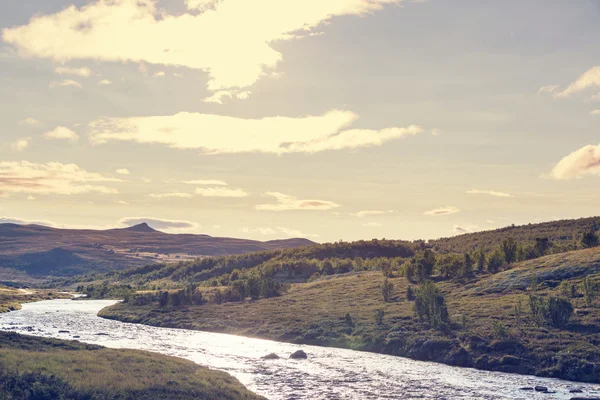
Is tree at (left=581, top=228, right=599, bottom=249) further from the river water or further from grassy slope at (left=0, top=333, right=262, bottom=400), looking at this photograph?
grassy slope at (left=0, top=333, right=262, bottom=400)

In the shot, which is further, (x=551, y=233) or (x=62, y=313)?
(x=551, y=233)

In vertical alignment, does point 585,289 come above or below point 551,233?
below

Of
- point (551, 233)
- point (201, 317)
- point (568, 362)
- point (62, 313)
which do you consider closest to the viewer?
point (568, 362)

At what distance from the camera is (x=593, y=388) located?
64625mm

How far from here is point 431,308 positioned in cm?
10469

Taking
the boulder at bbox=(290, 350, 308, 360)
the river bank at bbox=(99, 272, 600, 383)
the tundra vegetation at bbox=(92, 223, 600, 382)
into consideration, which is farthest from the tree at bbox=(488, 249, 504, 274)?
the boulder at bbox=(290, 350, 308, 360)

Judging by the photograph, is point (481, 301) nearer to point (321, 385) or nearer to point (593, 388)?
point (593, 388)

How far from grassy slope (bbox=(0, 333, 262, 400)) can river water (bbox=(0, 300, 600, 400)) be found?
5447mm

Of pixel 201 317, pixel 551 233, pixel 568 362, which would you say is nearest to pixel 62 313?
pixel 201 317

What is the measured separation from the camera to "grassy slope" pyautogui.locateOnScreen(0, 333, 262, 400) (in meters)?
54.9

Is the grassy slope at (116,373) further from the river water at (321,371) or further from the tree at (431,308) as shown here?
the tree at (431,308)

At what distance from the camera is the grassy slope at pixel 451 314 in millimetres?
78631

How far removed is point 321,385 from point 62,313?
114 metres

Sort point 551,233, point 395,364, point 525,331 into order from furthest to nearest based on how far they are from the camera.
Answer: point 551,233 → point 525,331 → point 395,364
